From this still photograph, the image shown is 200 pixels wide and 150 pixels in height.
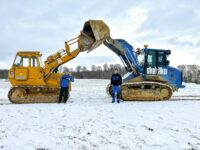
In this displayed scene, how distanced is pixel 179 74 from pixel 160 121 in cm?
913

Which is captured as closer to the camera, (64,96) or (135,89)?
(64,96)

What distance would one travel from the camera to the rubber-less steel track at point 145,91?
59.7ft

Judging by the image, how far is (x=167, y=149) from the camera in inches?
326

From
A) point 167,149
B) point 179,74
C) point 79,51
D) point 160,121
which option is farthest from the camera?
point 179,74

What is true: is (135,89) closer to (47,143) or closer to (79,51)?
(79,51)

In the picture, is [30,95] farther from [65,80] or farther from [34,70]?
[65,80]

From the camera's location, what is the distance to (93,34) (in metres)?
18.0

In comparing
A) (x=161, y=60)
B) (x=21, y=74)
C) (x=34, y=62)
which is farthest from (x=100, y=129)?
(x=161, y=60)

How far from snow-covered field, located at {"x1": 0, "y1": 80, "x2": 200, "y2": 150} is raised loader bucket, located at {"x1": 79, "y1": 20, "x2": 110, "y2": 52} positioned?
18.9ft

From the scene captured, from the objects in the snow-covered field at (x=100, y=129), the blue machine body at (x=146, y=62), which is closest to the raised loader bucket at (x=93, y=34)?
the blue machine body at (x=146, y=62)

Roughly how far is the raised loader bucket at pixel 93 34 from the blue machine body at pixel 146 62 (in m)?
0.91

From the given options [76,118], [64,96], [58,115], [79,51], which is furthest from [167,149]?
[79,51]

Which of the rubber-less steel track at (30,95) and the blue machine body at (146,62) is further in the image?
the blue machine body at (146,62)

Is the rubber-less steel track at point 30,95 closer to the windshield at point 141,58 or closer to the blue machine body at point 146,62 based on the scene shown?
the blue machine body at point 146,62
